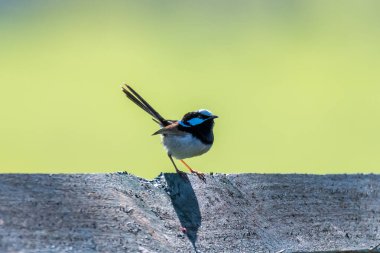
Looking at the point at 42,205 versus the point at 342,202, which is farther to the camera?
the point at 342,202

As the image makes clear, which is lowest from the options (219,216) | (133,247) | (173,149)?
(133,247)

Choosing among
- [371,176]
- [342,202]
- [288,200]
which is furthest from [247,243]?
[371,176]

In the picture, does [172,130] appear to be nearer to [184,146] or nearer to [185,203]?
[184,146]

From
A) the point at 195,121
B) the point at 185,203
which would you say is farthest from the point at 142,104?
the point at 185,203

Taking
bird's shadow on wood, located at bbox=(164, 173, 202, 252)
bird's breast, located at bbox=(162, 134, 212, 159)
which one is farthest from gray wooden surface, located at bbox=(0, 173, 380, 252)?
bird's breast, located at bbox=(162, 134, 212, 159)

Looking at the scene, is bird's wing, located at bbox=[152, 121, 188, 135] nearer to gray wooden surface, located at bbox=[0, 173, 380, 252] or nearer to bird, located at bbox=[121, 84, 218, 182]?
bird, located at bbox=[121, 84, 218, 182]

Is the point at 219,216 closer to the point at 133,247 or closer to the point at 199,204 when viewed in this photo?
the point at 199,204

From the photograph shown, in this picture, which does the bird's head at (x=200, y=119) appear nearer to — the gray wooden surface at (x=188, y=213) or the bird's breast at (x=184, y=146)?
the bird's breast at (x=184, y=146)
